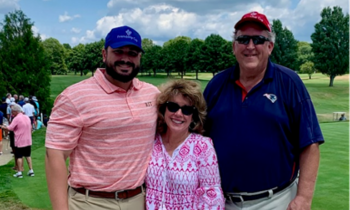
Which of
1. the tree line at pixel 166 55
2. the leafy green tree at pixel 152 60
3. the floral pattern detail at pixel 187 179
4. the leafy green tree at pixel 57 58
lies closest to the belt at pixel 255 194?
the floral pattern detail at pixel 187 179

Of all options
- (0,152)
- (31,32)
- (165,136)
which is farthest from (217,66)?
(165,136)

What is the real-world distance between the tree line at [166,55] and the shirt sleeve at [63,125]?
2999 mm

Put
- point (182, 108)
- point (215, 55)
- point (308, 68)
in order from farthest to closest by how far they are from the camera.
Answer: point (308, 68) < point (215, 55) < point (182, 108)

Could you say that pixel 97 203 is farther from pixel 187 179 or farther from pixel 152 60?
pixel 152 60

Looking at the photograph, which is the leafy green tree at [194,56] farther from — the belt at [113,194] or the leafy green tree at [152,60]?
the belt at [113,194]

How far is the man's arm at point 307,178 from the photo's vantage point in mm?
3133

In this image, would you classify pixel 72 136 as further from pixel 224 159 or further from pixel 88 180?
pixel 224 159

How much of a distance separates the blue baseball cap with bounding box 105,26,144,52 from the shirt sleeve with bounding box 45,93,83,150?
633 mm

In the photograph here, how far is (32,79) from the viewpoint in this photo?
27.1m

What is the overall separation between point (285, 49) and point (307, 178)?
215ft

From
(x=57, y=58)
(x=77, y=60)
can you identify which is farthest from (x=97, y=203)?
(x=57, y=58)

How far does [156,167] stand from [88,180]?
0.59m

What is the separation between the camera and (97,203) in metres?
3.20

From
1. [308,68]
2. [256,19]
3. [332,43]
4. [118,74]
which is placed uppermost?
[332,43]
